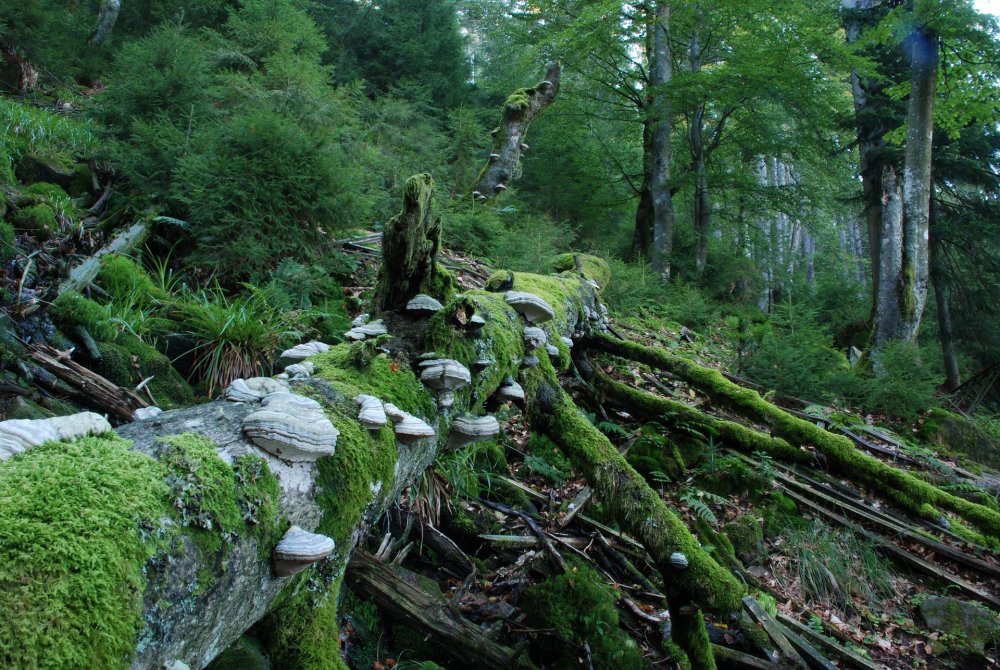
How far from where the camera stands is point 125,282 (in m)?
5.00

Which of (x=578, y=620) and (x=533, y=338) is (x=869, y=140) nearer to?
(x=533, y=338)

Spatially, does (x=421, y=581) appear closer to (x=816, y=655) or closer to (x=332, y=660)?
(x=332, y=660)

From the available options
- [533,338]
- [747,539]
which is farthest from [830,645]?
[533,338]

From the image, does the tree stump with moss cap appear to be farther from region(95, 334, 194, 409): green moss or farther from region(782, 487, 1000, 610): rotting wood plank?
region(782, 487, 1000, 610): rotting wood plank

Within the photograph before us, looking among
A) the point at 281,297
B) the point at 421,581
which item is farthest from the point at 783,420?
the point at 281,297

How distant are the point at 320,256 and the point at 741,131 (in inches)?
525

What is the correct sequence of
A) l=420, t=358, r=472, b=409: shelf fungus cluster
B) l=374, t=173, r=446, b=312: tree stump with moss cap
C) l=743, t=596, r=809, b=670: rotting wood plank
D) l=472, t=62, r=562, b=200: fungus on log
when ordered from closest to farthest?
l=420, t=358, r=472, b=409: shelf fungus cluster < l=743, t=596, r=809, b=670: rotting wood plank < l=374, t=173, r=446, b=312: tree stump with moss cap < l=472, t=62, r=562, b=200: fungus on log

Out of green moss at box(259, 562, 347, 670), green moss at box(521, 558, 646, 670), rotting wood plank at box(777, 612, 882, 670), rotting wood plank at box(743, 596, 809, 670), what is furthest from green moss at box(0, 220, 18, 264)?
rotting wood plank at box(777, 612, 882, 670)

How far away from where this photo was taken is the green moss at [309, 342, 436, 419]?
2.59 meters

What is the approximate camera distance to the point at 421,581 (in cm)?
Answer: 330

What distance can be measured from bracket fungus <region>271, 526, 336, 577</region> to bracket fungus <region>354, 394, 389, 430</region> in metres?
0.56

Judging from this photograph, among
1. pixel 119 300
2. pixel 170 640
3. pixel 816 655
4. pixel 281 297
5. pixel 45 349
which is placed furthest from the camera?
pixel 281 297

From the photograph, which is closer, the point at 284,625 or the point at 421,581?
the point at 284,625

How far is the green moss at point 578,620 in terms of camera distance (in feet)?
9.28
